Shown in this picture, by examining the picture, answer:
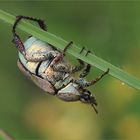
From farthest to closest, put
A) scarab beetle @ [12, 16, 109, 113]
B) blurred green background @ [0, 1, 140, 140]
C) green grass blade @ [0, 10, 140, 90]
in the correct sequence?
blurred green background @ [0, 1, 140, 140] < scarab beetle @ [12, 16, 109, 113] < green grass blade @ [0, 10, 140, 90]

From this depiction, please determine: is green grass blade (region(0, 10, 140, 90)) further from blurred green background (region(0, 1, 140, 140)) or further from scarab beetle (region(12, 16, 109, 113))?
blurred green background (region(0, 1, 140, 140))

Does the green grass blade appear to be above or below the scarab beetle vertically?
above

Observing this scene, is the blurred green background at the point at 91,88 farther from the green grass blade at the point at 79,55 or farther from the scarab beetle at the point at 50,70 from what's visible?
the green grass blade at the point at 79,55

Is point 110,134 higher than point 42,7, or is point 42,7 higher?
point 42,7

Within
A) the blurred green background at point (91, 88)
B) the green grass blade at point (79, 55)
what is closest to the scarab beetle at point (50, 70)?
the green grass blade at point (79, 55)

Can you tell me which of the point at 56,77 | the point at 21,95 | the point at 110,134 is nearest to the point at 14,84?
the point at 21,95

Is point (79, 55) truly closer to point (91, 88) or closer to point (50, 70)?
point (50, 70)

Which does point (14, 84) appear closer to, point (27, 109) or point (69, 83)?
point (27, 109)

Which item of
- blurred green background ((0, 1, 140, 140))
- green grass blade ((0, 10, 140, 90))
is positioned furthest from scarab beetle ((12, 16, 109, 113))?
blurred green background ((0, 1, 140, 140))
